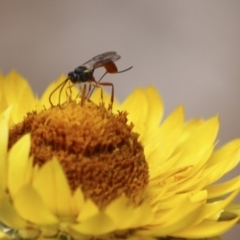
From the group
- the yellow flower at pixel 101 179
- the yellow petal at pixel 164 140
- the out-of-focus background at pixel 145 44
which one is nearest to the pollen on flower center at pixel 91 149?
the yellow flower at pixel 101 179

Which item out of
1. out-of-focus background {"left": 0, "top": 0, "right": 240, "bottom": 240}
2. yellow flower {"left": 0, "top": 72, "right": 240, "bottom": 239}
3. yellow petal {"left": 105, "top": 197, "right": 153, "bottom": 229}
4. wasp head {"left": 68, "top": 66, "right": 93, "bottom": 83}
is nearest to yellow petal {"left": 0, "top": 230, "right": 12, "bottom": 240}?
yellow flower {"left": 0, "top": 72, "right": 240, "bottom": 239}

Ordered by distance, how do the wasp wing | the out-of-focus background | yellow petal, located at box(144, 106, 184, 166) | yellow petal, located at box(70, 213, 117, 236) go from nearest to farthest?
1. yellow petal, located at box(70, 213, 117, 236)
2. the wasp wing
3. yellow petal, located at box(144, 106, 184, 166)
4. the out-of-focus background

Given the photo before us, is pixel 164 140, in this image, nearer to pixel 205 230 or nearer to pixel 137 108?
pixel 137 108

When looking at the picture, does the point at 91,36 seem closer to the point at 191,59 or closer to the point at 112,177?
the point at 191,59

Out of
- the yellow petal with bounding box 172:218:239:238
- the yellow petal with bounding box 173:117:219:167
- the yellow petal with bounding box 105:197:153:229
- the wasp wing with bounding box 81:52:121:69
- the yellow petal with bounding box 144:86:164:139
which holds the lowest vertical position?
the yellow petal with bounding box 172:218:239:238

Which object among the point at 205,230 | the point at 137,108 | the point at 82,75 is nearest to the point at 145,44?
the point at 137,108

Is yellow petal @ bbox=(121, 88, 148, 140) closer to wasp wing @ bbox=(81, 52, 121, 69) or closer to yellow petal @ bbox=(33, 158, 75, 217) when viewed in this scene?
wasp wing @ bbox=(81, 52, 121, 69)

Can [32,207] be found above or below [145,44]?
below
